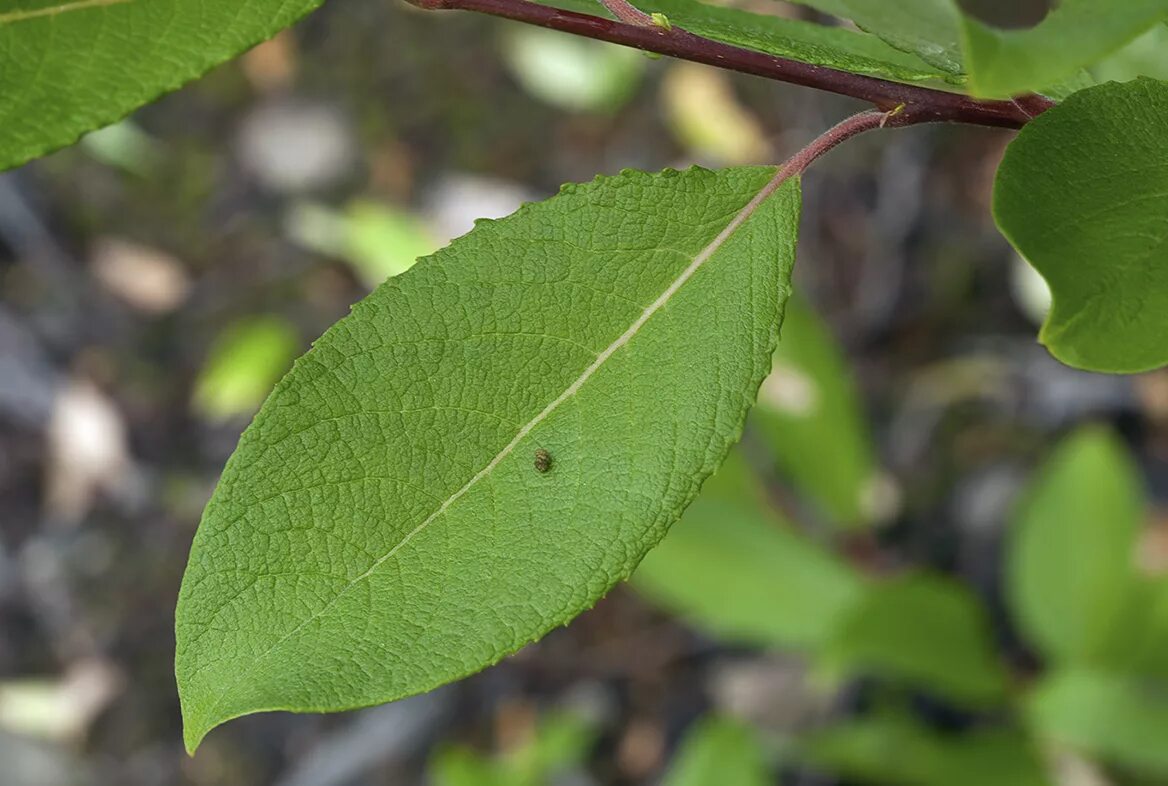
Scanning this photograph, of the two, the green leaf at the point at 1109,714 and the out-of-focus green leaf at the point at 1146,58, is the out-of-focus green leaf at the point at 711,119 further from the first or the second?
the out-of-focus green leaf at the point at 1146,58

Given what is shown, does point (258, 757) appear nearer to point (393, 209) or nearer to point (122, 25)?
point (393, 209)

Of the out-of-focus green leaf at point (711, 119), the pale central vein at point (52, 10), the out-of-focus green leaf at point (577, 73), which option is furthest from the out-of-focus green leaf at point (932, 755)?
the pale central vein at point (52, 10)

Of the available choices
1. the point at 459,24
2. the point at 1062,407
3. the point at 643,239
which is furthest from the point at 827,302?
the point at 643,239

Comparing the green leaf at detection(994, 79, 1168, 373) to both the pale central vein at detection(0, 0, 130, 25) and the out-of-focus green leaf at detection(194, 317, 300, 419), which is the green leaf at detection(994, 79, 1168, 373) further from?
the out-of-focus green leaf at detection(194, 317, 300, 419)

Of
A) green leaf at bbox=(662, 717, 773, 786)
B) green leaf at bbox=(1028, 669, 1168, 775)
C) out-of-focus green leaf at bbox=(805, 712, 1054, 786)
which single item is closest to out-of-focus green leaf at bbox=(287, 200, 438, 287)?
green leaf at bbox=(662, 717, 773, 786)

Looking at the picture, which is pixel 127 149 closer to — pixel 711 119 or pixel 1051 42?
pixel 711 119

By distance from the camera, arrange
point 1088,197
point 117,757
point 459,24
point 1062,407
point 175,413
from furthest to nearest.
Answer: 1. point 459,24
2. point 175,413
3. point 117,757
4. point 1062,407
5. point 1088,197
